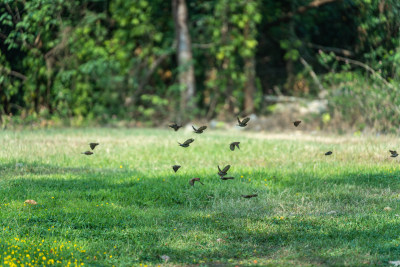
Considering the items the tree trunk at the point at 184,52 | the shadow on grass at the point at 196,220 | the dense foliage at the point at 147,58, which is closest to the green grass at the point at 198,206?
the shadow on grass at the point at 196,220

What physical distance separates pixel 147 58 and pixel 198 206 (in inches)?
457

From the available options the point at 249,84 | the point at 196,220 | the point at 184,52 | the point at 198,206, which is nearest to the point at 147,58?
the point at 184,52

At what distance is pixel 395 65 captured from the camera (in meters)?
13.3

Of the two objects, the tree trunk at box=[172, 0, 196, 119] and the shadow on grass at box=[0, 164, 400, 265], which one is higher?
the tree trunk at box=[172, 0, 196, 119]

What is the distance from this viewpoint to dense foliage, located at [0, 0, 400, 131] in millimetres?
16219

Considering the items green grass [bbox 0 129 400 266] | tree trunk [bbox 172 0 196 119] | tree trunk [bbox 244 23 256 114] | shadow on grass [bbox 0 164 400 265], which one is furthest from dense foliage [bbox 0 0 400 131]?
shadow on grass [bbox 0 164 400 265]

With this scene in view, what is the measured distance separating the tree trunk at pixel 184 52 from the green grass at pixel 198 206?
6265mm

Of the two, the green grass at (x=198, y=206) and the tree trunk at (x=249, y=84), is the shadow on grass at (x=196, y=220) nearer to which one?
the green grass at (x=198, y=206)

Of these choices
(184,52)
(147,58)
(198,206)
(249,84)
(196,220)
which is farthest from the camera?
(249,84)

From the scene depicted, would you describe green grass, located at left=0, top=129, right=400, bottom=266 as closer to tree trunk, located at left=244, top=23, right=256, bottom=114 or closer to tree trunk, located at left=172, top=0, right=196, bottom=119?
tree trunk, located at left=172, top=0, right=196, bottom=119

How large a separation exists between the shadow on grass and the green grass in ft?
0.04

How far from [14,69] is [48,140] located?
18.9 feet

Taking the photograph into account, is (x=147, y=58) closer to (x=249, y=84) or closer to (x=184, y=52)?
(x=184, y=52)

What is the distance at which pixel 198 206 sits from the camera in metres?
7.41
